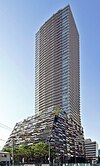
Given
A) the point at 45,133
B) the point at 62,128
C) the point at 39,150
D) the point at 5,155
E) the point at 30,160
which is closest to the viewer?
the point at 5,155

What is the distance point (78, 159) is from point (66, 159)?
32.0ft

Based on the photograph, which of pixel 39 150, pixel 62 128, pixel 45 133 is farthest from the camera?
pixel 62 128

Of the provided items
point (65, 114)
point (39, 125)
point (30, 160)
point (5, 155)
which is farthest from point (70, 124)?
point (5, 155)

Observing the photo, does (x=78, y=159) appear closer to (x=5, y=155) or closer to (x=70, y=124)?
(x=70, y=124)

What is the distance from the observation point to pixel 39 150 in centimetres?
12225

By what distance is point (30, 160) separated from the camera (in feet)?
429

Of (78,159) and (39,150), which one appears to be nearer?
(39,150)

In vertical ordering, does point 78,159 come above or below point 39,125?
below

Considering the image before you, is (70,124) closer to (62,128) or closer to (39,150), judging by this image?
(62,128)

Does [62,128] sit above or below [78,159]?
above

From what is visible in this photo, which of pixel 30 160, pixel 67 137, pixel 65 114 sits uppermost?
pixel 65 114

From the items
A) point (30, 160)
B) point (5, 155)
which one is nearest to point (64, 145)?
point (30, 160)

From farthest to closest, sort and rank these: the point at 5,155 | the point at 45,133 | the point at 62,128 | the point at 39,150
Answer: the point at 62,128 → the point at 45,133 → the point at 39,150 → the point at 5,155

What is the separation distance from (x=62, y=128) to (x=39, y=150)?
2589 inches
